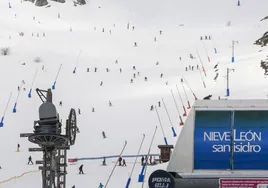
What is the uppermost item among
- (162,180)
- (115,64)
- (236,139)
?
(115,64)

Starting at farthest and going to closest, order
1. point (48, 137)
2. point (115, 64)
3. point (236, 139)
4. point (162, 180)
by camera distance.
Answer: point (115, 64) < point (48, 137) < point (236, 139) < point (162, 180)

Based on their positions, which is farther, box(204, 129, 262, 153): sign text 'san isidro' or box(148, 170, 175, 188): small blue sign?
box(204, 129, 262, 153): sign text 'san isidro'

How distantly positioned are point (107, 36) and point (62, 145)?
63973mm

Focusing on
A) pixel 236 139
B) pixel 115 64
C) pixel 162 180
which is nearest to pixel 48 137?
pixel 162 180

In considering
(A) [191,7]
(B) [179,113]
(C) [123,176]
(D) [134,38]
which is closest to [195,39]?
(D) [134,38]

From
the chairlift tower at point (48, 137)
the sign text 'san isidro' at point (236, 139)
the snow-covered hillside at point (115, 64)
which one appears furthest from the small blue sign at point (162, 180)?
the snow-covered hillside at point (115, 64)

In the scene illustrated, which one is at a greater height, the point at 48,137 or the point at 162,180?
the point at 48,137

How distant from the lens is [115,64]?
57469 millimetres

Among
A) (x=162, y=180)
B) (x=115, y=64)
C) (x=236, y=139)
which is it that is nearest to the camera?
(x=162, y=180)

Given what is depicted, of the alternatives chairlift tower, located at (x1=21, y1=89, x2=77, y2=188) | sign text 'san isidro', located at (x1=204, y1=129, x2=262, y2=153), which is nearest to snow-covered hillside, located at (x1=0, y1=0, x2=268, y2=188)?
chairlift tower, located at (x1=21, y1=89, x2=77, y2=188)

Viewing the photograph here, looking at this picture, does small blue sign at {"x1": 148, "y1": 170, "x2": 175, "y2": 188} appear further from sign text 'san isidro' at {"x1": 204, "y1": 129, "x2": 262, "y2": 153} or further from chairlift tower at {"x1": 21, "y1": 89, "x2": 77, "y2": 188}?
chairlift tower at {"x1": 21, "y1": 89, "x2": 77, "y2": 188}

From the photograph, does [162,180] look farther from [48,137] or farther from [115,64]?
[115,64]

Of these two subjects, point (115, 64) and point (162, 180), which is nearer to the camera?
point (162, 180)

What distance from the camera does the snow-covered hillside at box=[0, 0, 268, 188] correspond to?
1179 inches
